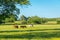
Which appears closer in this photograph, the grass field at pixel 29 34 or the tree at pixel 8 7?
the grass field at pixel 29 34

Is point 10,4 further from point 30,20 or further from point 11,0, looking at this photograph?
point 30,20

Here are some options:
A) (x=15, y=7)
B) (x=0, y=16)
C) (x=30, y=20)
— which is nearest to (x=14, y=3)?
(x=15, y=7)

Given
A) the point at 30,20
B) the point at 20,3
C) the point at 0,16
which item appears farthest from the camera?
the point at 30,20

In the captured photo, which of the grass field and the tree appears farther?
the tree

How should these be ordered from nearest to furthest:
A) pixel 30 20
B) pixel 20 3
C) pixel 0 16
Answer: pixel 0 16
pixel 20 3
pixel 30 20

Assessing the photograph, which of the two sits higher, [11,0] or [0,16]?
[11,0]

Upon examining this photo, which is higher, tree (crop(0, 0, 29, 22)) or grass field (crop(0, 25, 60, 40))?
tree (crop(0, 0, 29, 22))

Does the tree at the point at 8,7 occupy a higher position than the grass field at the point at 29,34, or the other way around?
the tree at the point at 8,7

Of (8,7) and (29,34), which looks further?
(8,7)

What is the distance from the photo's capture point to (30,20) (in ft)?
570

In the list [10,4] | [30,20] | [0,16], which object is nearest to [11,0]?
[10,4]

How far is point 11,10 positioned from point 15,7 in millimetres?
1289

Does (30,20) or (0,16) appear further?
(30,20)

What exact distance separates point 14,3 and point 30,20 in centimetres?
12466
